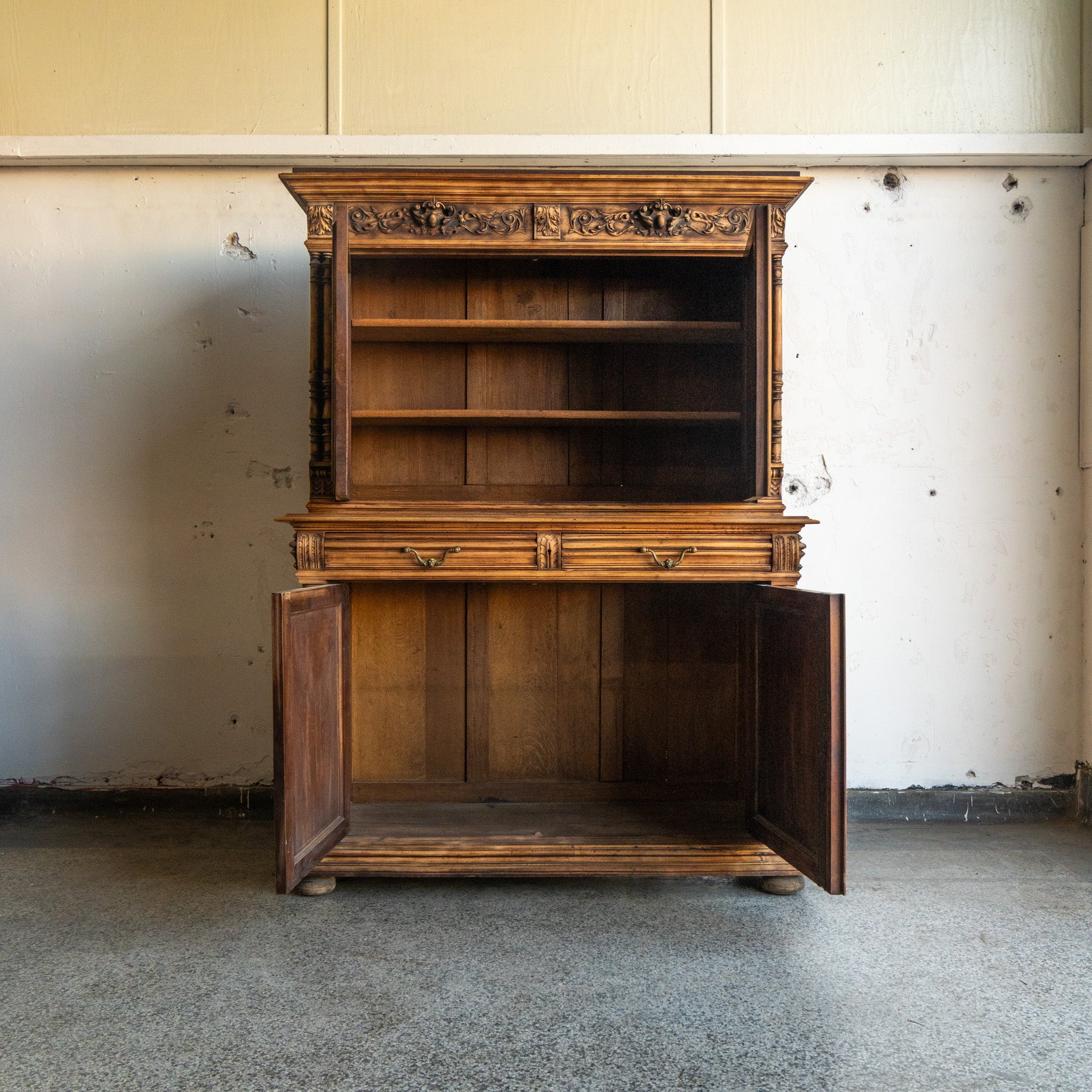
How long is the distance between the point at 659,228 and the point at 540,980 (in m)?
1.96

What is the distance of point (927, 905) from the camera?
78.7 inches

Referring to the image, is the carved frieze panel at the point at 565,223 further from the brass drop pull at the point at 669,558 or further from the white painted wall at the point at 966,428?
the brass drop pull at the point at 669,558

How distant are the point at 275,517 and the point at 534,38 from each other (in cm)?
192

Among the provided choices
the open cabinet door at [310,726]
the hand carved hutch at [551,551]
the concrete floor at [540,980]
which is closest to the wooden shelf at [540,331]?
the hand carved hutch at [551,551]

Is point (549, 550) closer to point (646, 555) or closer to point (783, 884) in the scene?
point (646, 555)

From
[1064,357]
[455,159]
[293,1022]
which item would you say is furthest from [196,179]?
[1064,357]

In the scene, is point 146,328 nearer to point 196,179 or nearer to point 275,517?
point 196,179

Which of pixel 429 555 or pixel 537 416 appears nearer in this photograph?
pixel 429 555

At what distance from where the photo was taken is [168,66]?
2.62 meters

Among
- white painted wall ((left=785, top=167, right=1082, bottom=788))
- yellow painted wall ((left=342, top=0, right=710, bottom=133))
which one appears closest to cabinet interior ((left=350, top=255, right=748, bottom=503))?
white painted wall ((left=785, top=167, right=1082, bottom=788))

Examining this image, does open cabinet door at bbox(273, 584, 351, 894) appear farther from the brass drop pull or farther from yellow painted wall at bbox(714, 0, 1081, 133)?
yellow painted wall at bbox(714, 0, 1081, 133)

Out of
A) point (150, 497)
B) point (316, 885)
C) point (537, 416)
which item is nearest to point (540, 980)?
point (316, 885)

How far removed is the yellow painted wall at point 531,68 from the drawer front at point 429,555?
1.56 m

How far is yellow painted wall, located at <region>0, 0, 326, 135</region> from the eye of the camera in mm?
2621
